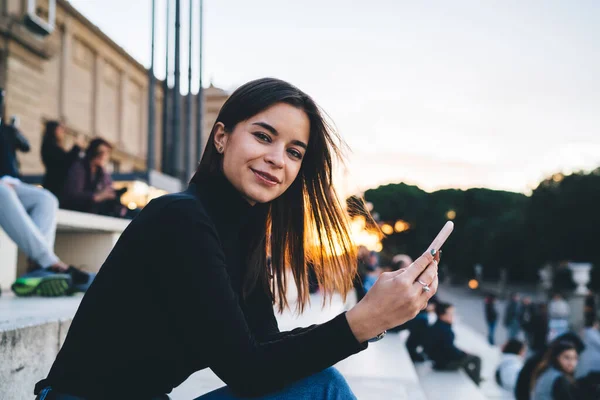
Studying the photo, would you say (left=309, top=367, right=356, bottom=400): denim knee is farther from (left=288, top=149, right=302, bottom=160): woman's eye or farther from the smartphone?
(left=288, top=149, right=302, bottom=160): woman's eye

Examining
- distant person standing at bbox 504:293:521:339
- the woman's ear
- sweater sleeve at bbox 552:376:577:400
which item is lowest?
distant person standing at bbox 504:293:521:339

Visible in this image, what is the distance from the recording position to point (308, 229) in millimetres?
2316

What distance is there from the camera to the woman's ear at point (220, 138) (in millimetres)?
1999

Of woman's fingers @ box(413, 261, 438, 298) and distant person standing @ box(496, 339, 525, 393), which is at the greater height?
woman's fingers @ box(413, 261, 438, 298)

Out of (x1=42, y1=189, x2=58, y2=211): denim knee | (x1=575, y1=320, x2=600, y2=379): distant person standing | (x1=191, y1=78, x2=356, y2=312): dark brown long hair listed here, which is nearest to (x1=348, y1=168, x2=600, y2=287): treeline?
(x1=191, y1=78, x2=356, y2=312): dark brown long hair

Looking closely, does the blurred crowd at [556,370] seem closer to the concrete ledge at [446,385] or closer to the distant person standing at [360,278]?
the concrete ledge at [446,385]

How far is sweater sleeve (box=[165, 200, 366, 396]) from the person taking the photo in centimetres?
151

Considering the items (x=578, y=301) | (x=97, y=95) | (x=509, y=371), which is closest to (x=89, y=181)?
(x=509, y=371)

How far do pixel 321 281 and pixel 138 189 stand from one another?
720cm

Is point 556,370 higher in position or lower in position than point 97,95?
lower

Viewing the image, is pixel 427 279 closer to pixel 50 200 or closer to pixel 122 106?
pixel 50 200

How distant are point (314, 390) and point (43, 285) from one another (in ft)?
10.2

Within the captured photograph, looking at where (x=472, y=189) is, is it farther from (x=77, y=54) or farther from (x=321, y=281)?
(x=321, y=281)

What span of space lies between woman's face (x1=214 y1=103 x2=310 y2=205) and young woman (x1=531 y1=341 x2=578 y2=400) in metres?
5.06
